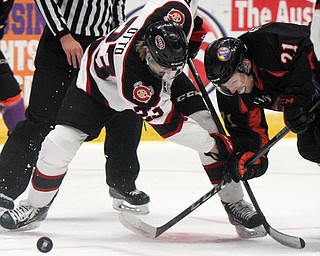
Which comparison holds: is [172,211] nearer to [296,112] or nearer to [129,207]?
[129,207]

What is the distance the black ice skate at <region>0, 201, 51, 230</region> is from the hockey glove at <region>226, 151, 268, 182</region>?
2.35 feet

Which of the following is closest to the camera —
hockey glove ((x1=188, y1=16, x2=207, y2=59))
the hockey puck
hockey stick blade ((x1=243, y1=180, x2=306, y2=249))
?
the hockey puck

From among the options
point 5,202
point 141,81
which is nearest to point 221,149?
point 141,81

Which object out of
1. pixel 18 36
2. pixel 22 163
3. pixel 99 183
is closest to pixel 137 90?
pixel 22 163

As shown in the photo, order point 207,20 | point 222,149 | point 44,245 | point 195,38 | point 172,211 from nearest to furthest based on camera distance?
point 44,245 < point 222,149 < point 195,38 < point 172,211 < point 207,20

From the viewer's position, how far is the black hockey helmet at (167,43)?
2973 mm

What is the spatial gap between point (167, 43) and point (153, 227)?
2.26 ft

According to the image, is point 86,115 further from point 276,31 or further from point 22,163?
point 276,31

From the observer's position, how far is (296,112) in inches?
116

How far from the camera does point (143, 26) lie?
3146mm

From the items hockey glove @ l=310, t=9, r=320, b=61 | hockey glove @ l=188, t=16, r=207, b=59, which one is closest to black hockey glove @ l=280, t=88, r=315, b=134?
hockey glove @ l=310, t=9, r=320, b=61

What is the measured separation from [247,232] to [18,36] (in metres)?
2.54

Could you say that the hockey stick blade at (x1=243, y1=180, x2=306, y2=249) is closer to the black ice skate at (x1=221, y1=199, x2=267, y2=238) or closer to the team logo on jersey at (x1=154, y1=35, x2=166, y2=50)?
the black ice skate at (x1=221, y1=199, x2=267, y2=238)

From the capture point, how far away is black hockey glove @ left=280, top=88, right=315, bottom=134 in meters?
2.94
